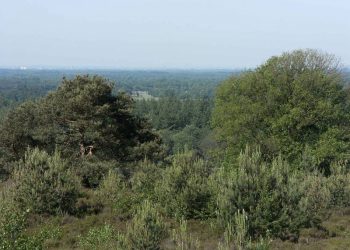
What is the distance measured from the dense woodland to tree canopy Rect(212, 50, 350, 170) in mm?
83

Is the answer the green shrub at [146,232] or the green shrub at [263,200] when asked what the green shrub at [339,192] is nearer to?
the green shrub at [263,200]

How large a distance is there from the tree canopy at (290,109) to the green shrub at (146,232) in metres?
20.7

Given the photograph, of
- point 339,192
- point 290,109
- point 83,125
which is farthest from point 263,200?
point 290,109

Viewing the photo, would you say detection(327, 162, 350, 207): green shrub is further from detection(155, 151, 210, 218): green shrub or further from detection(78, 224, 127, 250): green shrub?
detection(78, 224, 127, 250): green shrub

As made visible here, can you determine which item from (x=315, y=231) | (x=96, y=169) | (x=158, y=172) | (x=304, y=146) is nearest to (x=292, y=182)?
(x=315, y=231)

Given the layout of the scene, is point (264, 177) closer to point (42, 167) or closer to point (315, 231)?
point (315, 231)

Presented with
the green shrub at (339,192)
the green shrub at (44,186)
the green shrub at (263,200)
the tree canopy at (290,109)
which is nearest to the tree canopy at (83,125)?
the tree canopy at (290,109)

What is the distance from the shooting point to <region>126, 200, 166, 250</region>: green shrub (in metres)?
12.3

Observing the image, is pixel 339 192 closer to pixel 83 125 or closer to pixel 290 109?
pixel 290 109

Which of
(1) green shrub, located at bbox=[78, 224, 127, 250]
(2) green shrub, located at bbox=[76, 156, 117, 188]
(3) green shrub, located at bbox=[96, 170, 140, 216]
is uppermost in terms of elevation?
(1) green shrub, located at bbox=[78, 224, 127, 250]

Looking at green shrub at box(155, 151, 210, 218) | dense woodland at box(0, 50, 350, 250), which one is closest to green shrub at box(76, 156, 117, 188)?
dense woodland at box(0, 50, 350, 250)

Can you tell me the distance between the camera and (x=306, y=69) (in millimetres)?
34656

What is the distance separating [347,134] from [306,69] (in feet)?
17.7

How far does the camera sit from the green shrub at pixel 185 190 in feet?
59.5
